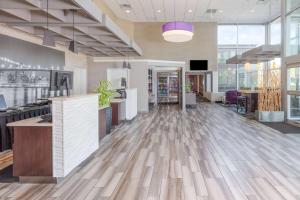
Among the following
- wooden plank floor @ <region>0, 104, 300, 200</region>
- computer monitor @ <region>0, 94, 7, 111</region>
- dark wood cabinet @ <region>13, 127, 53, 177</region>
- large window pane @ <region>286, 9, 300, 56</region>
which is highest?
large window pane @ <region>286, 9, 300, 56</region>

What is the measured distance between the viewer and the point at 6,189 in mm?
3957

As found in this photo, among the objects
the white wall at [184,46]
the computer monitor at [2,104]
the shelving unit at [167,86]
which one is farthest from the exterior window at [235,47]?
the computer monitor at [2,104]

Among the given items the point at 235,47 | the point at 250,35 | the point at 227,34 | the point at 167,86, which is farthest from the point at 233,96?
the point at 250,35

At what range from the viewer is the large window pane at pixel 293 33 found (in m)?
10.3

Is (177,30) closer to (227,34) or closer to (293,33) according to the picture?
(293,33)

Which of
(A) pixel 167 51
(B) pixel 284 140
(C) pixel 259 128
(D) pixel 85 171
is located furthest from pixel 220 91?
(D) pixel 85 171

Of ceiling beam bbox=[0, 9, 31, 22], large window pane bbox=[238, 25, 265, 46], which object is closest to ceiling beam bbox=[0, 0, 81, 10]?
ceiling beam bbox=[0, 9, 31, 22]

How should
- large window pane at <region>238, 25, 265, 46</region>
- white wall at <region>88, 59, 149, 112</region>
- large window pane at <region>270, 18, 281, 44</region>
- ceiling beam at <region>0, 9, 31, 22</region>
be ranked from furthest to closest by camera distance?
large window pane at <region>238, 25, 265, 46</region> → large window pane at <region>270, 18, 281, 44</region> → white wall at <region>88, 59, 149, 112</region> → ceiling beam at <region>0, 9, 31, 22</region>

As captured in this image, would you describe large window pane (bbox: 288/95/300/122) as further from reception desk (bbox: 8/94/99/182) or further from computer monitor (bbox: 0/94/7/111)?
computer monitor (bbox: 0/94/7/111)

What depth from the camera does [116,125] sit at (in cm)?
954

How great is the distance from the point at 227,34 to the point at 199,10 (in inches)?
208

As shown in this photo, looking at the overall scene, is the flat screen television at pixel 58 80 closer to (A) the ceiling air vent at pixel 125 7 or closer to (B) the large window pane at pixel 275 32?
(A) the ceiling air vent at pixel 125 7

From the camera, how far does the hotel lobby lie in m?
4.16

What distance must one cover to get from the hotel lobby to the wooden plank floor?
0.02m
